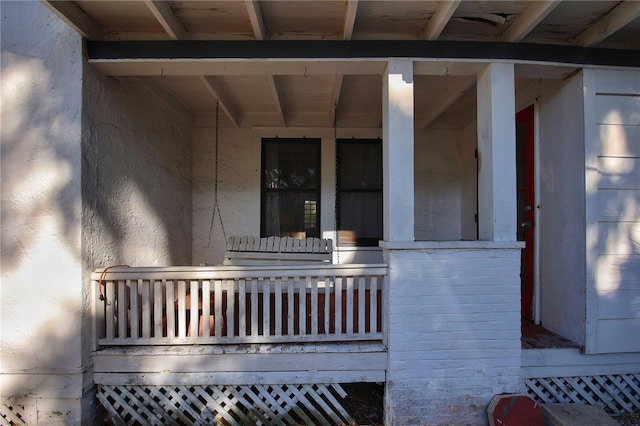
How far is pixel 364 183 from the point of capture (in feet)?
15.1

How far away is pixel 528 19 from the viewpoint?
235cm

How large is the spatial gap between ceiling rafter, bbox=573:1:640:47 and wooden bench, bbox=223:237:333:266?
2.66m

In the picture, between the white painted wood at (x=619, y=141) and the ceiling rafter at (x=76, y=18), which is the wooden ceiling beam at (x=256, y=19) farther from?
the white painted wood at (x=619, y=141)

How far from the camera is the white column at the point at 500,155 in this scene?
98.9 inches

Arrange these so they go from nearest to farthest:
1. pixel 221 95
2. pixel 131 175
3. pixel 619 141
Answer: pixel 619 141 < pixel 131 175 < pixel 221 95

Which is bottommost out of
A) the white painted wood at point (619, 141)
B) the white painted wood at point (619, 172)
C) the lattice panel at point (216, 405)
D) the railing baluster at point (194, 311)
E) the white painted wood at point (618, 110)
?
the lattice panel at point (216, 405)

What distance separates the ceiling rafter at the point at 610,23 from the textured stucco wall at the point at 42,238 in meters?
3.76

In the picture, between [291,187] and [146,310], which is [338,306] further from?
[291,187]

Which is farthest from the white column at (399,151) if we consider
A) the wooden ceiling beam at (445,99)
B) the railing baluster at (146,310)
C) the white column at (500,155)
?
the railing baluster at (146,310)

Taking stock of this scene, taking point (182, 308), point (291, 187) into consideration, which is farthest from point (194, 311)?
point (291, 187)

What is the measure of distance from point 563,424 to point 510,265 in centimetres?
108

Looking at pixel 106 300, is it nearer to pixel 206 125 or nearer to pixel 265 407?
pixel 265 407

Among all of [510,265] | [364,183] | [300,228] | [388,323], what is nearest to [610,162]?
[510,265]

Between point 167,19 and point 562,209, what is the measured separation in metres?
3.40
